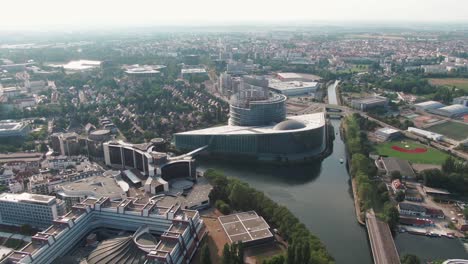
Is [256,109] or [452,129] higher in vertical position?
[256,109]

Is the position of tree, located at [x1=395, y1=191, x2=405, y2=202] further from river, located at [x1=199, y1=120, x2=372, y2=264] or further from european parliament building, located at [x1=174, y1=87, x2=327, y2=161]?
european parliament building, located at [x1=174, y1=87, x2=327, y2=161]

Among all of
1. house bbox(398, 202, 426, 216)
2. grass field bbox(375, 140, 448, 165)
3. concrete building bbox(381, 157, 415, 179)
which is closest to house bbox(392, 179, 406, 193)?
concrete building bbox(381, 157, 415, 179)

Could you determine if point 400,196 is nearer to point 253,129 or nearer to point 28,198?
point 253,129

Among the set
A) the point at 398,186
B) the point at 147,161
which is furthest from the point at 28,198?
the point at 398,186

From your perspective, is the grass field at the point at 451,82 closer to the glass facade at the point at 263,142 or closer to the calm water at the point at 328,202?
the calm water at the point at 328,202

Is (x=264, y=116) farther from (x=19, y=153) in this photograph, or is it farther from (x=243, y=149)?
(x=19, y=153)

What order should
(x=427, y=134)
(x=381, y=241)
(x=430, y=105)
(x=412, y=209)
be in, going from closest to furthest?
(x=381, y=241) < (x=412, y=209) < (x=427, y=134) < (x=430, y=105)

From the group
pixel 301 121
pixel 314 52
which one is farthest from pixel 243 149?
pixel 314 52
